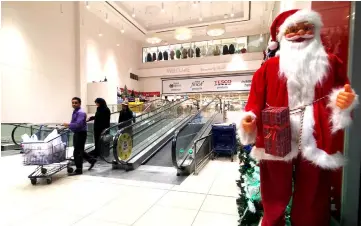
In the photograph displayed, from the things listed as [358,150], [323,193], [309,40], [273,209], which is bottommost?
[273,209]

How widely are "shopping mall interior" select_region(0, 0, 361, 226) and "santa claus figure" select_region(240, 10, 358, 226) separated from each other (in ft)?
0.07

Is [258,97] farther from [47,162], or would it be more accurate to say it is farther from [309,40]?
[47,162]

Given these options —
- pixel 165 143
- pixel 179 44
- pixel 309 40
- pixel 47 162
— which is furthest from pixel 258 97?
pixel 179 44

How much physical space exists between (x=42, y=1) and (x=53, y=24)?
88cm

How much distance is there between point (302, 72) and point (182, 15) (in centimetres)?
1161

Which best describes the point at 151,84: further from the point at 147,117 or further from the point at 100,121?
the point at 100,121

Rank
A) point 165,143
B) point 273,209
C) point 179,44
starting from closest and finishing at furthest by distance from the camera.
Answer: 1. point 273,209
2. point 165,143
3. point 179,44

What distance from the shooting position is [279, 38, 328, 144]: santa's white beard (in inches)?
50.9

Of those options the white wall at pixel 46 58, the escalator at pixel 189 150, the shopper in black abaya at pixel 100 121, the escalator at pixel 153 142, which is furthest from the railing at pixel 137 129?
the white wall at pixel 46 58

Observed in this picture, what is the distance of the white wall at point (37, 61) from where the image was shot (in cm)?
750

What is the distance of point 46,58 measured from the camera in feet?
28.2

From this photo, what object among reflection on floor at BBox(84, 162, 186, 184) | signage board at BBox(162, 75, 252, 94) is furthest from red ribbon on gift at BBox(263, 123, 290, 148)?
signage board at BBox(162, 75, 252, 94)

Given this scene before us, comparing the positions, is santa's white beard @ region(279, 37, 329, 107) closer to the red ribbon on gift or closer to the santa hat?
the santa hat

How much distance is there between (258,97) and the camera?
146 cm
